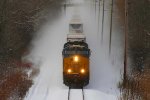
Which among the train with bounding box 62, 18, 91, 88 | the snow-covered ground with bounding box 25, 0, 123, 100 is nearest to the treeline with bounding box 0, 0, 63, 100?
the snow-covered ground with bounding box 25, 0, 123, 100

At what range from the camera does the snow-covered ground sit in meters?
25.6

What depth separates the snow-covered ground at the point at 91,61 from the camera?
1009 inches

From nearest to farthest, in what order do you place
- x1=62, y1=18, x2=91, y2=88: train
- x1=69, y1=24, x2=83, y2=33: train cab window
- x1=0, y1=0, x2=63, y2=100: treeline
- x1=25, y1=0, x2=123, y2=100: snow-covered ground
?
x1=25, y1=0, x2=123, y2=100: snow-covered ground < x1=0, y1=0, x2=63, y2=100: treeline < x1=62, y1=18, x2=91, y2=88: train < x1=69, y1=24, x2=83, y2=33: train cab window

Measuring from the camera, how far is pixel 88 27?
6297 cm

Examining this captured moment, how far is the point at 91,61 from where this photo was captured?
38.9 meters

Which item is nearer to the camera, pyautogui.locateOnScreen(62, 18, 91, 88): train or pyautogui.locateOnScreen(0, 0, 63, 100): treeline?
pyautogui.locateOnScreen(0, 0, 63, 100): treeline

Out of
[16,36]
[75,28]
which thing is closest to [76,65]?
[75,28]

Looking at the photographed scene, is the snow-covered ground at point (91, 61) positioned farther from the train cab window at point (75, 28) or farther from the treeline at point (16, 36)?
the train cab window at point (75, 28)

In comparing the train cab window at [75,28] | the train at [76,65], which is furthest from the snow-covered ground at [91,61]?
the train cab window at [75,28]

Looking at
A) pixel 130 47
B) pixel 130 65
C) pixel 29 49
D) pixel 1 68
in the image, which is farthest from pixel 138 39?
pixel 1 68

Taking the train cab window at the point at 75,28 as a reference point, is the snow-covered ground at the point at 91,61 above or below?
below

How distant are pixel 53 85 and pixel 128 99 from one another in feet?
25.0

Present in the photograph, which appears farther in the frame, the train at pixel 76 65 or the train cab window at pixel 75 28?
the train cab window at pixel 75 28

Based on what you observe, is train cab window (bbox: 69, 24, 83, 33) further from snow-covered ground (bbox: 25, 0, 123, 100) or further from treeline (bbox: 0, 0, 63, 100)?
treeline (bbox: 0, 0, 63, 100)
